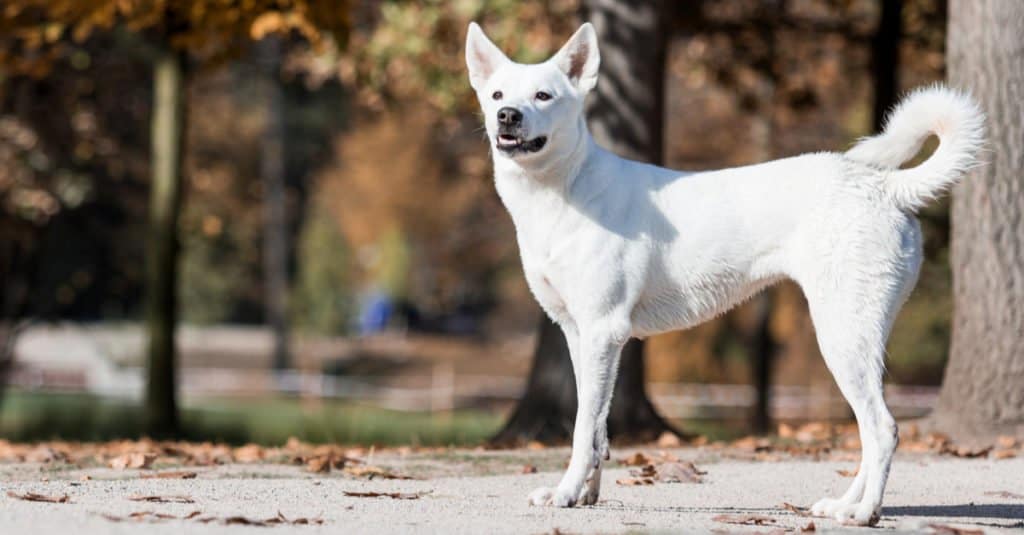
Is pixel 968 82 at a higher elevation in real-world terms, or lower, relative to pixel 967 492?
higher

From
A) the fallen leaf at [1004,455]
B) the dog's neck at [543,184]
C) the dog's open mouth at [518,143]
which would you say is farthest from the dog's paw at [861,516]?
the fallen leaf at [1004,455]

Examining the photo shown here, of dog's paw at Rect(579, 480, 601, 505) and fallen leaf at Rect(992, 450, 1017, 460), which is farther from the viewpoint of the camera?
fallen leaf at Rect(992, 450, 1017, 460)

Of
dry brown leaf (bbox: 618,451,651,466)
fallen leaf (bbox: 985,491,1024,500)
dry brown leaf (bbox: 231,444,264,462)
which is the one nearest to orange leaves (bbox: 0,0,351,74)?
dry brown leaf (bbox: 231,444,264,462)

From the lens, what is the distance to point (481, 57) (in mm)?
7145

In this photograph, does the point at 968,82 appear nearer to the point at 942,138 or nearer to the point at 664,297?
the point at 942,138

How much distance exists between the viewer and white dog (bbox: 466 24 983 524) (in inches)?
261

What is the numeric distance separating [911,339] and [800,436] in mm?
16372

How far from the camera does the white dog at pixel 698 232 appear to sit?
6.64m

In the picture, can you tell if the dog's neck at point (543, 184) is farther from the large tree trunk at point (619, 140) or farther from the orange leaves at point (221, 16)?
the orange leaves at point (221, 16)

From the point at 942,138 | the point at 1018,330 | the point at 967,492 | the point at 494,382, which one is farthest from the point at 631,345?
the point at 494,382

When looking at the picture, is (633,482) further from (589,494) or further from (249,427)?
(249,427)

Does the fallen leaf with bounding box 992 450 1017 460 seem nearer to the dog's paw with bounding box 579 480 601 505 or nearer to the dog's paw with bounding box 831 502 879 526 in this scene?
the dog's paw with bounding box 831 502 879 526

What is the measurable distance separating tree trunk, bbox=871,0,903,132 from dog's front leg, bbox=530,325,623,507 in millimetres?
10258

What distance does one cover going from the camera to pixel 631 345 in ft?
36.8
